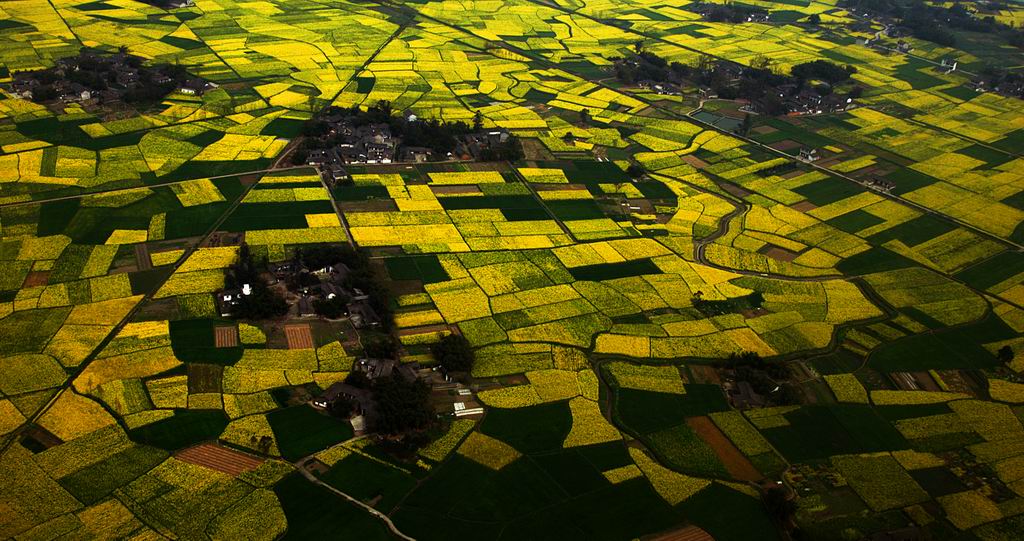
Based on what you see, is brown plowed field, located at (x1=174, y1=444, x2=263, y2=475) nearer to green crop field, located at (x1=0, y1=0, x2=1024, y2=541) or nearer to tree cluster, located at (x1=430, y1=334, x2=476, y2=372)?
green crop field, located at (x1=0, y1=0, x2=1024, y2=541)

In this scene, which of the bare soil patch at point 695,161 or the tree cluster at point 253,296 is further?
the bare soil patch at point 695,161

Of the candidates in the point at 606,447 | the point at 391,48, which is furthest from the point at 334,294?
the point at 391,48

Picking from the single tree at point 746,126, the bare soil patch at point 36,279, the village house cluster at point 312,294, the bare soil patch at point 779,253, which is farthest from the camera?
the single tree at point 746,126

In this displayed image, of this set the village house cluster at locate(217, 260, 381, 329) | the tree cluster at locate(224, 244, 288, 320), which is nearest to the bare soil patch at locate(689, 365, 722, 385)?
the village house cluster at locate(217, 260, 381, 329)

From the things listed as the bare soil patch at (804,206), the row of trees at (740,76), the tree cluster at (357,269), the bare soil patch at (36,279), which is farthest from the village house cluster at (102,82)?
the bare soil patch at (804,206)

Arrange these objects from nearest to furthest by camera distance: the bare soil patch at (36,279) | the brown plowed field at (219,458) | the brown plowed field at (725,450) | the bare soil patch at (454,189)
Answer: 1. the brown plowed field at (219,458)
2. the brown plowed field at (725,450)
3. the bare soil patch at (36,279)
4. the bare soil patch at (454,189)

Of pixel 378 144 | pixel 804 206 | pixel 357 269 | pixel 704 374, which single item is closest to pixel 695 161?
pixel 804 206

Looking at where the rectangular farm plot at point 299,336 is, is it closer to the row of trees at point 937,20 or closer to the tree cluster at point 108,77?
the tree cluster at point 108,77
